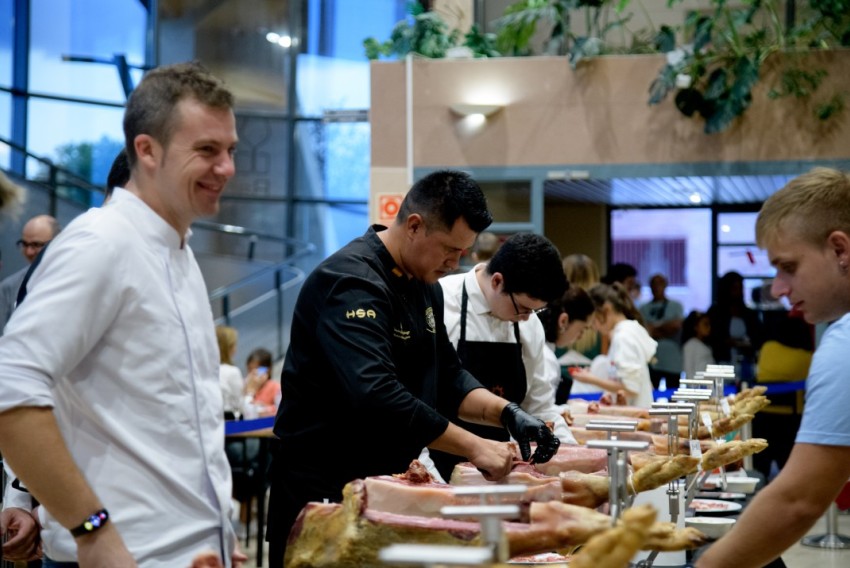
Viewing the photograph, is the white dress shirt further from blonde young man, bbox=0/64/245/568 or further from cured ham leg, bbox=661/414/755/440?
blonde young man, bbox=0/64/245/568

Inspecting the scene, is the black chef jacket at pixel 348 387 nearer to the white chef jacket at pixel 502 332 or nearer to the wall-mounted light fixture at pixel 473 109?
the white chef jacket at pixel 502 332

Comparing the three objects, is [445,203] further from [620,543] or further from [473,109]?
[473,109]

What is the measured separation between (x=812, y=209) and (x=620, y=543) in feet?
3.27

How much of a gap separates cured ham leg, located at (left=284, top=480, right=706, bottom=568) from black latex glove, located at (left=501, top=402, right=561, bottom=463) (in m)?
0.87

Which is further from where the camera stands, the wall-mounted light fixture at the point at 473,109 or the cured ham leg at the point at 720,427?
the wall-mounted light fixture at the point at 473,109

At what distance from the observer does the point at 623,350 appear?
6.45 m

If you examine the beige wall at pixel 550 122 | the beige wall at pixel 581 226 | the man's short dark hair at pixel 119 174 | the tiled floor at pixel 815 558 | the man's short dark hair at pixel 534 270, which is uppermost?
the beige wall at pixel 550 122

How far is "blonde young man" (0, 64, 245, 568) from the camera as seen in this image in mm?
1779

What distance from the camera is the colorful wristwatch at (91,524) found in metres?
1.77

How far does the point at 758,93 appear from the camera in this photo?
9.25 metres

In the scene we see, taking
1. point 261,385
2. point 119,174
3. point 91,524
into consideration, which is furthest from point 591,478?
point 261,385

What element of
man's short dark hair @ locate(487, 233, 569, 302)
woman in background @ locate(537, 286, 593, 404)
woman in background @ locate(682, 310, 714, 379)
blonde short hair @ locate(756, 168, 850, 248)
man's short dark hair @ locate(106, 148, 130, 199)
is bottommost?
woman in background @ locate(682, 310, 714, 379)

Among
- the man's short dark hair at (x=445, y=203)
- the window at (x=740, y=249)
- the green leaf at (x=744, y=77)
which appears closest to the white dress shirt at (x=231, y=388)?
the man's short dark hair at (x=445, y=203)

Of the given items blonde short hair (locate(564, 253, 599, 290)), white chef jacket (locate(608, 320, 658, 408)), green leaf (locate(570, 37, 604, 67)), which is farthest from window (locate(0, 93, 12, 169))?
white chef jacket (locate(608, 320, 658, 408))
